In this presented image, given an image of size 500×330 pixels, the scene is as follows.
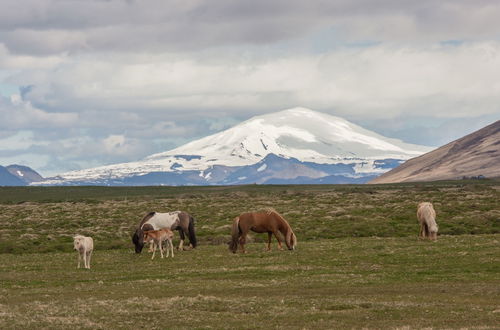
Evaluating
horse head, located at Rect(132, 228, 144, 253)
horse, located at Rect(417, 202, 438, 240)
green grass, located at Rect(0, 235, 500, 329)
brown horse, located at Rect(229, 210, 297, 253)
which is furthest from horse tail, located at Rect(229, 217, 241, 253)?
horse, located at Rect(417, 202, 438, 240)

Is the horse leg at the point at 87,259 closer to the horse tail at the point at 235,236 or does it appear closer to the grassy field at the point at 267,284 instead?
the grassy field at the point at 267,284

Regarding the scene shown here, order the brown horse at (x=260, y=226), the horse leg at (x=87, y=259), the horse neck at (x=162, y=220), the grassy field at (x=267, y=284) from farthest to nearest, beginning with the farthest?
the horse neck at (x=162, y=220) < the brown horse at (x=260, y=226) < the horse leg at (x=87, y=259) < the grassy field at (x=267, y=284)

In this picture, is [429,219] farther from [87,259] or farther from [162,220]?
[87,259]

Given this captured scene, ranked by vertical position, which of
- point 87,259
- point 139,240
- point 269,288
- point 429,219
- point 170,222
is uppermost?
point 170,222

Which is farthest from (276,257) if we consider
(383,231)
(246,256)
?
(383,231)

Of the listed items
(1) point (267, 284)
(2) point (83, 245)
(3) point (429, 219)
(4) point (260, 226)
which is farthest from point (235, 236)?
(1) point (267, 284)

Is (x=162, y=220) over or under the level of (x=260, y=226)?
over

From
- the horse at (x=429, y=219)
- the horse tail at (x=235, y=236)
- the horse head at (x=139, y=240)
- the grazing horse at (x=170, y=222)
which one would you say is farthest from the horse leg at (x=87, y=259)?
the horse at (x=429, y=219)

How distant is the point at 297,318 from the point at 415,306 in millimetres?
4125

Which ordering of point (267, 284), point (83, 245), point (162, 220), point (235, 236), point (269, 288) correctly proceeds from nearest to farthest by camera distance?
1. point (269, 288)
2. point (267, 284)
3. point (83, 245)
4. point (235, 236)
5. point (162, 220)

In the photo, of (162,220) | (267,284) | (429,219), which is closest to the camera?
(267,284)

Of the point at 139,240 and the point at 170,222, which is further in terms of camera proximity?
the point at 170,222

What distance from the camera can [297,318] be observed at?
76.2 ft

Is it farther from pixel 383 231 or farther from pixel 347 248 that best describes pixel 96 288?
pixel 383 231
